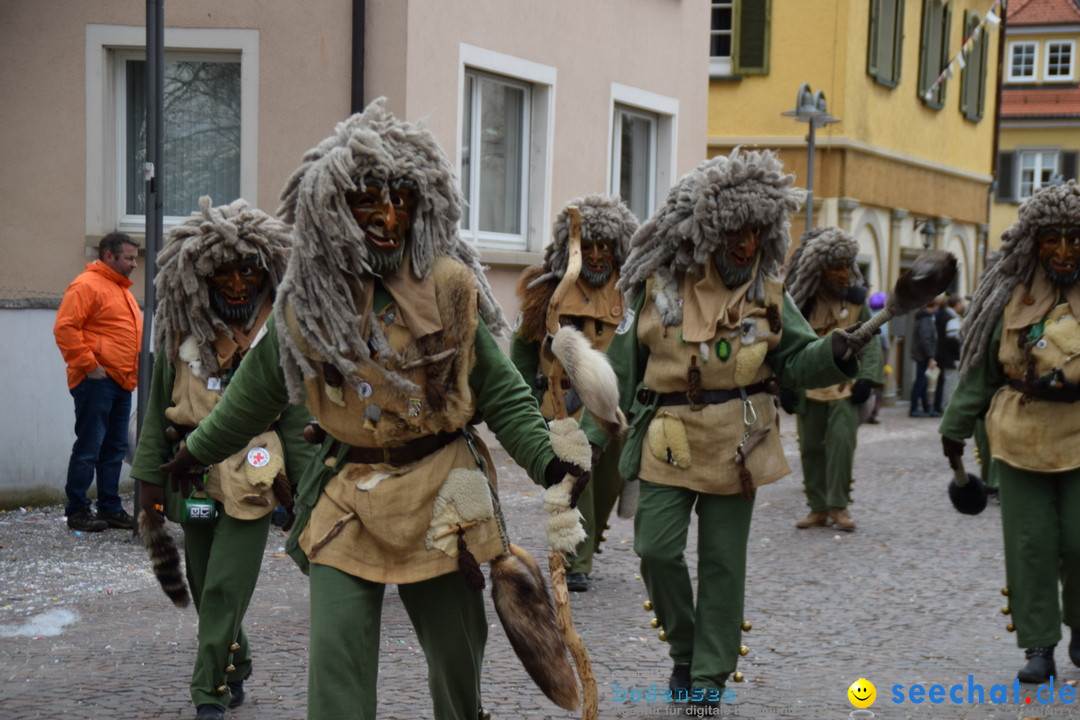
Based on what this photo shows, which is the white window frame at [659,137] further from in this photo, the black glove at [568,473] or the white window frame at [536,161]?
the black glove at [568,473]

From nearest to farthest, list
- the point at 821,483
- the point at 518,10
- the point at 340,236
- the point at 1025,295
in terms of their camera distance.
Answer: the point at 340,236, the point at 1025,295, the point at 821,483, the point at 518,10

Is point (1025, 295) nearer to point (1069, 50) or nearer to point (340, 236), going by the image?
point (340, 236)

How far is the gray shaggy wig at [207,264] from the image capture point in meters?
5.62

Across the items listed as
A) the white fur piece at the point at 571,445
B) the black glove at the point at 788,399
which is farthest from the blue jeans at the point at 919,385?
the white fur piece at the point at 571,445

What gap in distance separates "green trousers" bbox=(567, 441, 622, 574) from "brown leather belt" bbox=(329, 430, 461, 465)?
3.94 m

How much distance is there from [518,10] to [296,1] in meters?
2.58

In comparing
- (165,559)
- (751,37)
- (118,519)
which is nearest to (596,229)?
(165,559)

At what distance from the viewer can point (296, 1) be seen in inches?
516

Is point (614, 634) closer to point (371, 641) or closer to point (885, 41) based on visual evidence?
point (371, 641)

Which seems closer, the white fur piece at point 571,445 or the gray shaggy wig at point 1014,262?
the white fur piece at point 571,445

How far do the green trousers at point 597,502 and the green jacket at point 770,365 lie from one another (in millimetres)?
2083

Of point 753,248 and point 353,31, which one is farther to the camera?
point 353,31

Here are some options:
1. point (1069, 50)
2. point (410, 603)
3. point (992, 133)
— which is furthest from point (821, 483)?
point (1069, 50)

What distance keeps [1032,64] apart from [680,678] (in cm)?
4509
